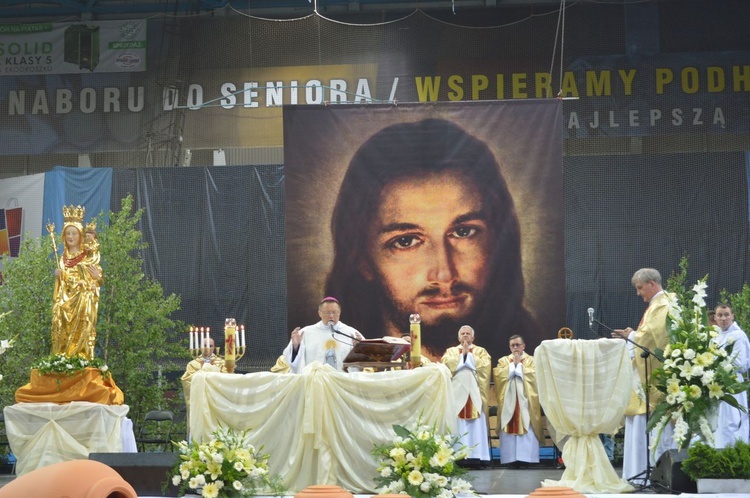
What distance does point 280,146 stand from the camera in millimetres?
18531

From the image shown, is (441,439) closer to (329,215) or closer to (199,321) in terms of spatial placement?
(329,215)

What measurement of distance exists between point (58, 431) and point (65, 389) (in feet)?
1.53

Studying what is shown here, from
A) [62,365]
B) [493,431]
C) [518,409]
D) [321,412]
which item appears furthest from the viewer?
[493,431]

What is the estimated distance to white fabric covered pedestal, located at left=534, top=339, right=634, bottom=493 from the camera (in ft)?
28.9

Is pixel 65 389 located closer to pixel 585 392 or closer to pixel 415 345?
pixel 415 345

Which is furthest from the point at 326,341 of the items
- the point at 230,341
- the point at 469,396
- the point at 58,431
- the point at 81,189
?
the point at 81,189

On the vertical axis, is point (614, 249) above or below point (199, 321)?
above

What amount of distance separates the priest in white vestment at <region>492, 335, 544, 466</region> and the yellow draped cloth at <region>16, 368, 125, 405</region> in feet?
17.1

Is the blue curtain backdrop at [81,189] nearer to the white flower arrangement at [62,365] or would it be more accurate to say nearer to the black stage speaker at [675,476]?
the white flower arrangement at [62,365]

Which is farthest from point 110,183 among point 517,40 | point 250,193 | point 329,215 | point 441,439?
point 441,439

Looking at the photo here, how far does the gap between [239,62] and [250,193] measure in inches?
120

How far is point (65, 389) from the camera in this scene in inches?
447

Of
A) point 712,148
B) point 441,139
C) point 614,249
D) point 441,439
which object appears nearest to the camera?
point 441,439

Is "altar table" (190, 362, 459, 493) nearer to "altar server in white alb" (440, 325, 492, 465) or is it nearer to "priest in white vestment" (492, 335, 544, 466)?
"altar server in white alb" (440, 325, 492, 465)
